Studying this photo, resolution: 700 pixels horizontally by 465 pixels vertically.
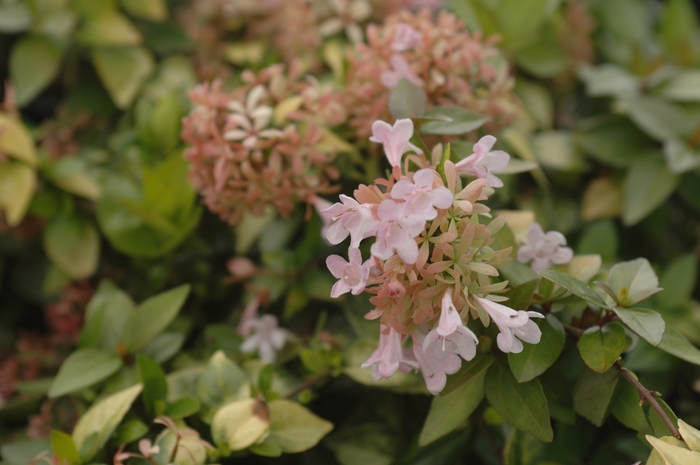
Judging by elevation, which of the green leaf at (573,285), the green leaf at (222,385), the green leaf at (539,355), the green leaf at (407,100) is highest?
the green leaf at (407,100)

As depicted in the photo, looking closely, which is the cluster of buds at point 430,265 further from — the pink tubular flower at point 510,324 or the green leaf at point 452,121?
the green leaf at point 452,121

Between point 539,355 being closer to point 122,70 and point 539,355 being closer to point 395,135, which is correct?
point 395,135

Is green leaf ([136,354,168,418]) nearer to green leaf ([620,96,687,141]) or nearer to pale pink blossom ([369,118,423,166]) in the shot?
pale pink blossom ([369,118,423,166])

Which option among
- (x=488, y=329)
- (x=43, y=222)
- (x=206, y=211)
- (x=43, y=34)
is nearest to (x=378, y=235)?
(x=488, y=329)

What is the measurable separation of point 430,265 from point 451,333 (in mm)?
51

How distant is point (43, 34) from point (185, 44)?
232mm

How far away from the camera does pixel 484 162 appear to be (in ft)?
1.59

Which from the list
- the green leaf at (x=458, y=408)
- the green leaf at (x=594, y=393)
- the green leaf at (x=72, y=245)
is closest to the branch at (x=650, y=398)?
the green leaf at (x=594, y=393)

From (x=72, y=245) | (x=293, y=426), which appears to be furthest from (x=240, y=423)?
(x=72, y=245)

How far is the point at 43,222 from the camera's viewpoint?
3.07 feet

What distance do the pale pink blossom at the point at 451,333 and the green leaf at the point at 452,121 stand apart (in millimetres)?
206

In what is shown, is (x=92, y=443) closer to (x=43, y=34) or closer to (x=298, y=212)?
(x=298, y=212)

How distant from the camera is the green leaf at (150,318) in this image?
676 millimetres

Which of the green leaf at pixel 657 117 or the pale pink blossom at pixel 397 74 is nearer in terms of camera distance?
the pale pink blossom at pixel 397 74
